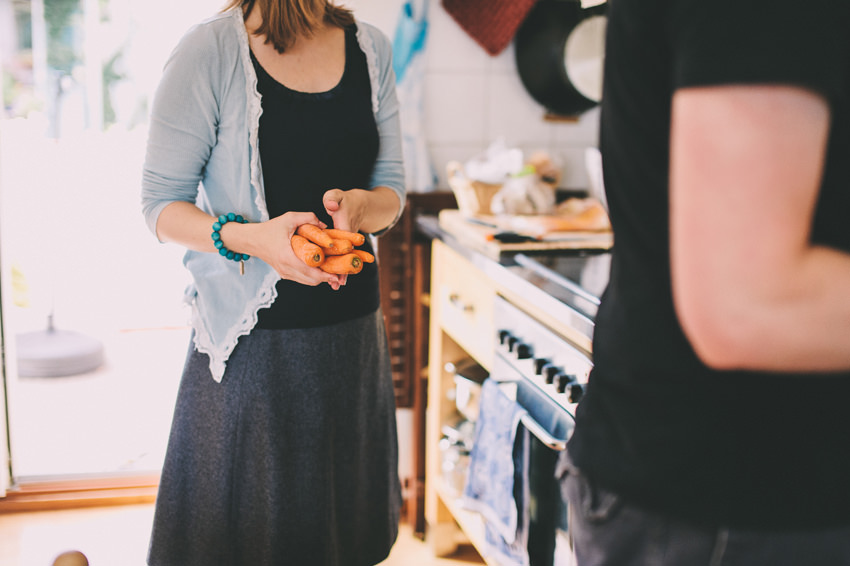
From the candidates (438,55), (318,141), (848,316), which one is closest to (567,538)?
(318,141)

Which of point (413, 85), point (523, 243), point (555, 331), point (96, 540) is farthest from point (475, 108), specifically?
point (96, 540)

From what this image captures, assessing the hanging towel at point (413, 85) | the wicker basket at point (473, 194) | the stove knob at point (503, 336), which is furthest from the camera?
the hanging towel at point (413, 85)

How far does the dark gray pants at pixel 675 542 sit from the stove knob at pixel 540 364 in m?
0.66

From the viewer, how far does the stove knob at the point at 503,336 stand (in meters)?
1.41

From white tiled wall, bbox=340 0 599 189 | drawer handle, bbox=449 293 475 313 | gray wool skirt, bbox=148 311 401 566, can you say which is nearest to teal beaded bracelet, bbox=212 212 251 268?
gray wool skirt, bbox=148 311 401 566

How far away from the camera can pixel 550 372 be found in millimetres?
1192

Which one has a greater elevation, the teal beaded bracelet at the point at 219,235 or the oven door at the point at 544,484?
the teal beaded bracelet at the point at 219,235

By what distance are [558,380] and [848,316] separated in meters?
0.73

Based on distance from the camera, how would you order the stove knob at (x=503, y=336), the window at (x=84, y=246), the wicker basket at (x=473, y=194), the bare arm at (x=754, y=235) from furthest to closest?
the window at (x=84, y=246) < the wicker basket at (x=473, y=194) < the stove knob at (x=503, y=336) < the bare arm at (x=754, y=235)

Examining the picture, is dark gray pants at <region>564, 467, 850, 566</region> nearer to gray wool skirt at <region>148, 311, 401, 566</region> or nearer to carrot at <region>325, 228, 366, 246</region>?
carrot at <region>325, 228, 366, 246</region>

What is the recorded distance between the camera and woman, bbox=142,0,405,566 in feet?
3.32

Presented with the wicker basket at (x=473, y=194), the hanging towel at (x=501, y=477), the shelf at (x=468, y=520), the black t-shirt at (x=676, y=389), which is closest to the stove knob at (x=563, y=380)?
the hanging towel at (x=501, y=477)

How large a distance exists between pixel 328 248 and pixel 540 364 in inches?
18.9

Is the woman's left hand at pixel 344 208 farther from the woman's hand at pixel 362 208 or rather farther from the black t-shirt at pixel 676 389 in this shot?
the black t-shirt at pixel 676 389
